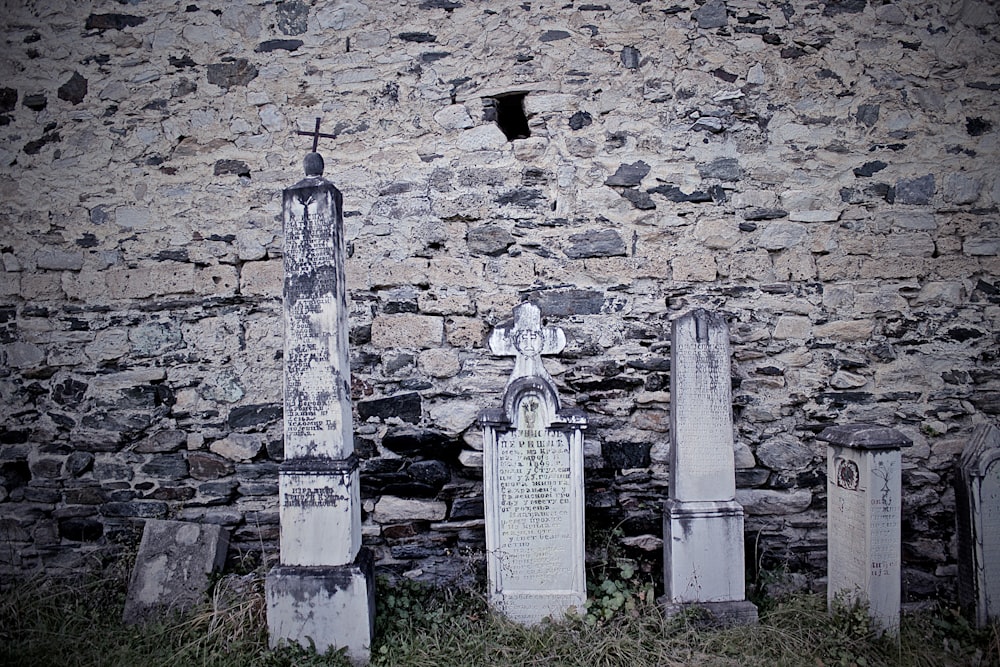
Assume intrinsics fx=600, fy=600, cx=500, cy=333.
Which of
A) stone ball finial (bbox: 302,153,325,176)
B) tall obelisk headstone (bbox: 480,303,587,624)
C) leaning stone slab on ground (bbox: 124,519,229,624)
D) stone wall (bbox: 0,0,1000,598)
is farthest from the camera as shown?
stone wall (bbox: 0,0,1000,598)

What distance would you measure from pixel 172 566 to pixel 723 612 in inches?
131

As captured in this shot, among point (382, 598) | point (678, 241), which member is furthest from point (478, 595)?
point (678, 241)

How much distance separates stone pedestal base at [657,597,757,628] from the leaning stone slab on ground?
9.17 feet

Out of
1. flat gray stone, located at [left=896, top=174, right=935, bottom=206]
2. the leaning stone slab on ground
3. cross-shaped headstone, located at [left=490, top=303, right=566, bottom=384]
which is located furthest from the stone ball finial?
flat gray stone, located at [left=896, top=174, right=935, bottom=206]

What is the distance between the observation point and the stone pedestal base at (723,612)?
11.2 ft

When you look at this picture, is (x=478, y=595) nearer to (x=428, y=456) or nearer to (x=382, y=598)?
(x=382, y=598)

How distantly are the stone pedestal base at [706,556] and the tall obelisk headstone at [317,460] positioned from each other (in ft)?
5.81

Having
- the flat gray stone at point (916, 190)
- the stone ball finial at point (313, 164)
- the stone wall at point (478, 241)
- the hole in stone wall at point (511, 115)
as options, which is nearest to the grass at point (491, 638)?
the stone wall at point (478, 241)

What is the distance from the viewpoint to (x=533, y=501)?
349cm

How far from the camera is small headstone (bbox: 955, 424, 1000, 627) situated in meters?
3.50

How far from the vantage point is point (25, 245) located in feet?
13.9

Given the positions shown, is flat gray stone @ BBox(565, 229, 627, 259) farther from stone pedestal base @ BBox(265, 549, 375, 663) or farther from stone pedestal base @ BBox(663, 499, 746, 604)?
stone pedestal base @ BBox(265, 549, 375, 663)

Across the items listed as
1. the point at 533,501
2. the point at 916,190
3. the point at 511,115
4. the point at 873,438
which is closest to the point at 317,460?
the point at 533,501

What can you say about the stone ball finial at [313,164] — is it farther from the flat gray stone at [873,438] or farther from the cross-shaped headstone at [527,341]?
the flat gray stone at [873,438]
